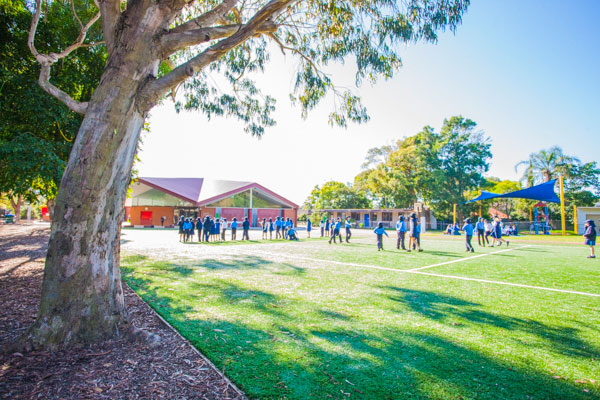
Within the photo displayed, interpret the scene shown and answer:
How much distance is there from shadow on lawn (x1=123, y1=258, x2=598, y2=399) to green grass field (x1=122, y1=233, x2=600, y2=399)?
0.05ft

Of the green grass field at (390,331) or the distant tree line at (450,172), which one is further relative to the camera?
the distant tree line at (450,172)

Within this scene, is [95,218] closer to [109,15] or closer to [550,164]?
[109,15]

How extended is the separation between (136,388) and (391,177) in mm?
43765

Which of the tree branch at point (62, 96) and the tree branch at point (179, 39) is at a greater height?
the tree branch at point (179, 39)

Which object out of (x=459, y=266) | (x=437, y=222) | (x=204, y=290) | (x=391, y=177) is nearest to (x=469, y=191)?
(x=437, y=222)

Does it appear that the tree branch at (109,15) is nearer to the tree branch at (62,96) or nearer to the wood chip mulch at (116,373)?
the tree branch at (62,96)

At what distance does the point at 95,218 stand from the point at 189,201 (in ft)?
121

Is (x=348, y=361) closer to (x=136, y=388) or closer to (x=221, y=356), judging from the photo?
(x=221, y=356)

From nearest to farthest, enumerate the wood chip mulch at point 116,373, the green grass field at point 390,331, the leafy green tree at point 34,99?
the wood chip mulch at point 116,373
the green grass field at point 390,331
the leafy green tree at point 34,99

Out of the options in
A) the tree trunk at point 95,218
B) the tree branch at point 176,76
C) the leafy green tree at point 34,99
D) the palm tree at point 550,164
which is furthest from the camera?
the palm tree at point 550,164

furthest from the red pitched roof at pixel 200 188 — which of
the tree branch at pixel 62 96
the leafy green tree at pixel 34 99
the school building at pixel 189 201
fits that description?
the tree branch at pixel 62 96

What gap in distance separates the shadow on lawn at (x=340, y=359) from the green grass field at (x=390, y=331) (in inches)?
0.6

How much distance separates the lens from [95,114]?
3.56 m

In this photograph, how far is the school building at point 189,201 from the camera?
39750 millimetres
